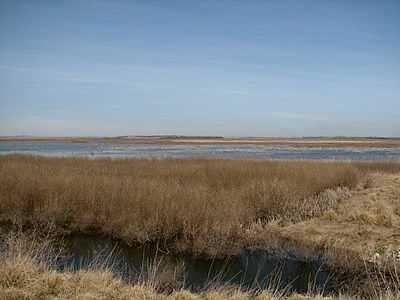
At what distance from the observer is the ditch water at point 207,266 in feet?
24.4

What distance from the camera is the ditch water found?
7449 mm

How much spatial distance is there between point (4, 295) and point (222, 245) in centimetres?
555

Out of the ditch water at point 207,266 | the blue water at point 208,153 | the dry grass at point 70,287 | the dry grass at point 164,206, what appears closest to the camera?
the dry grass at point 70,287

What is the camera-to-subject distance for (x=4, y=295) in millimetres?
4668

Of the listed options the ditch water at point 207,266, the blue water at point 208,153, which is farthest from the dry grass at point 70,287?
the blue water at point 208,153

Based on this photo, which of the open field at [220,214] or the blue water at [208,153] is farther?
the blue water at [208,153]

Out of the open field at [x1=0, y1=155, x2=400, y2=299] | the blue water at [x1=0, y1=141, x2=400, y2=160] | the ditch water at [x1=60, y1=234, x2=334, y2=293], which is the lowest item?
the ditch water at [x1=60, y1=234, x2=334, y2=293]

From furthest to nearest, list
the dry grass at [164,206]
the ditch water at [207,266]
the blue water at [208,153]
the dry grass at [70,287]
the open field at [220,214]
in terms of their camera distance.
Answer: the blue water at [208,153] → the dry grass at [164,206] → the open field at [220,214] → the ditch water at [207,266] → the dry grass at [70,287]

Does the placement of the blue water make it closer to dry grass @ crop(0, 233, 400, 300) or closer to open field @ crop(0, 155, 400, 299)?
open field @ crop(0, 155, 400, 299)

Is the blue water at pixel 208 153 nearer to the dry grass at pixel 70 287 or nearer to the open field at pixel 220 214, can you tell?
the open field at pixel 220 214

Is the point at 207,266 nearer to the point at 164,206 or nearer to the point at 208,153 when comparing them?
the point at 164,206

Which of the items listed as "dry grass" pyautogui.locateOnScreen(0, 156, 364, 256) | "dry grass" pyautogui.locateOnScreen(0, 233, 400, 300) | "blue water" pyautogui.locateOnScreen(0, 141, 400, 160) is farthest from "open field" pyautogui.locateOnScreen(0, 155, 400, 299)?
"blue water" pyautogui.locateOnScreen(0, 141, 400, 160)

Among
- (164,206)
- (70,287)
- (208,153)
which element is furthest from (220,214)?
(208,153)

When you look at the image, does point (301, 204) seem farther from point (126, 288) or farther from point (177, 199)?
point (126, 288)
